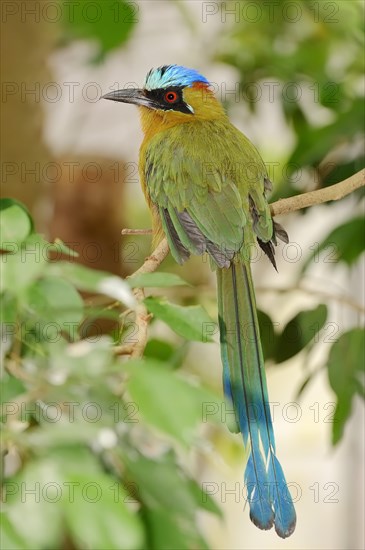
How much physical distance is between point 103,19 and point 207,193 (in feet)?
2.67

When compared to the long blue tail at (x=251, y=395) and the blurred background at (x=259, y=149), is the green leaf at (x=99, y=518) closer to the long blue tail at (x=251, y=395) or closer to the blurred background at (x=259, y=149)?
the blurred background at (x=259, y=149)

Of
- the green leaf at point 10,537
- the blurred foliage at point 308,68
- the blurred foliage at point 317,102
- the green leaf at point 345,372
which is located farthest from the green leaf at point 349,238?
the green leaf at point 10,537

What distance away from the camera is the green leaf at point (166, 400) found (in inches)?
23.6

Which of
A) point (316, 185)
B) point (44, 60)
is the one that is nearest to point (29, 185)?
point (44, 60)

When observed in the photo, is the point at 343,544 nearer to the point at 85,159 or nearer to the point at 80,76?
the point at 85,159

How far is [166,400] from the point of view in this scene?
1.99ft

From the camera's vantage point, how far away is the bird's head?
1.34 m

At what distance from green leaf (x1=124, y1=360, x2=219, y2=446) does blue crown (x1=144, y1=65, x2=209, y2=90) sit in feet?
2.58

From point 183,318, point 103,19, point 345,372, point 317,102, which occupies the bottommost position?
point 345,372

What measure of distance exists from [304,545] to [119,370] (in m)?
3.12

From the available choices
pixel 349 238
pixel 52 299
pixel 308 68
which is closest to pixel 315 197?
pixel 349 238

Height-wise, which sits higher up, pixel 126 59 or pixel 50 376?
pixel 126 59

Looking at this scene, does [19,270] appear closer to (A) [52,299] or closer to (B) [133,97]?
(A) [52,299]

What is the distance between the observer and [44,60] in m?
1.95
